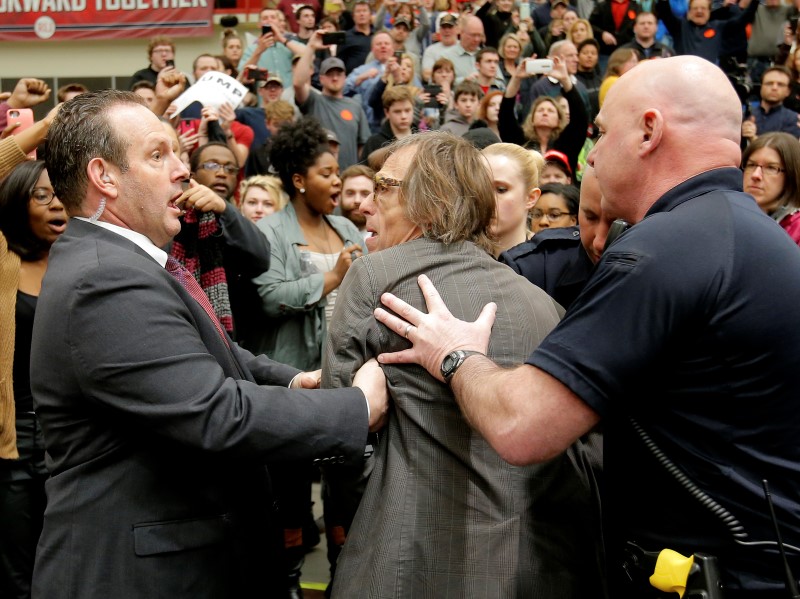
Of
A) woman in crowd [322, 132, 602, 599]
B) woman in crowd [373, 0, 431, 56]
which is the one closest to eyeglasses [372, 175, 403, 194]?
woman in crowd [322, 132, 602, 599]

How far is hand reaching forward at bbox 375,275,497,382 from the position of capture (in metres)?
2.10

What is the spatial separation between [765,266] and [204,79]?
5.43 m

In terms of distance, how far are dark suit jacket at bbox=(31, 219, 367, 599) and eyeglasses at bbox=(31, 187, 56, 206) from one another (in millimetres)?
1695

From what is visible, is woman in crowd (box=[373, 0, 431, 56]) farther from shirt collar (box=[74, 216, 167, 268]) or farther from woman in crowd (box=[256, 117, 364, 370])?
shirt collar (box=[74, 216, 167, 268])

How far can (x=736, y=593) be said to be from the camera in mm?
1837

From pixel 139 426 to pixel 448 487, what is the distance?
2.42 feet

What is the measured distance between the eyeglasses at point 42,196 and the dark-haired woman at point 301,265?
3.47 ft

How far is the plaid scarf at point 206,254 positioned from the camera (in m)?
4.02

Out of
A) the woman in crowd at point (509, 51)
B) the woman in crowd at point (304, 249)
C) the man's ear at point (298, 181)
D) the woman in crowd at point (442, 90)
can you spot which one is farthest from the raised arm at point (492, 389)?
the woman in crowd at point (509, 51)

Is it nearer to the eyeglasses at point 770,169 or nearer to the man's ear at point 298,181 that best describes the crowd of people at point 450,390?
the man's ear at point 298,181

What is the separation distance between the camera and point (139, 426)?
2.12 meters

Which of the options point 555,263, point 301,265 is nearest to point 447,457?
point 555,263

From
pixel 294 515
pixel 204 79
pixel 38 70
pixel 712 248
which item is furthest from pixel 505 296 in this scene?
pixel 38 70

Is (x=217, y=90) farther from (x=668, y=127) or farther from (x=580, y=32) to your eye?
(x=580, y=32)
